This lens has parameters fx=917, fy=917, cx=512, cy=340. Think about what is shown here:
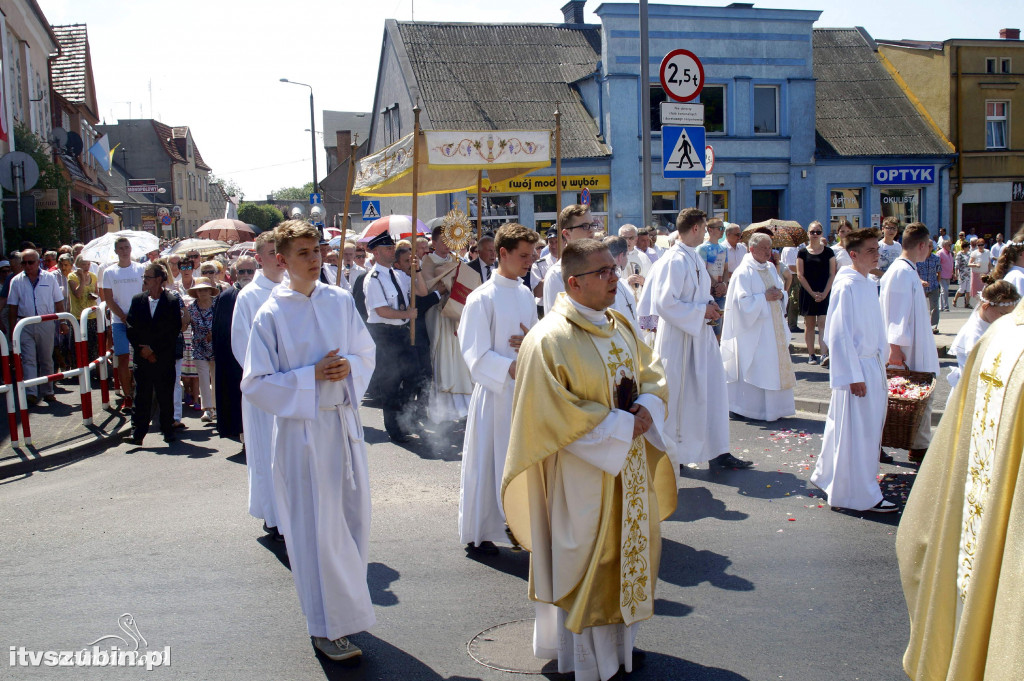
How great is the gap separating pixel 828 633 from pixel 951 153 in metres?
30.9

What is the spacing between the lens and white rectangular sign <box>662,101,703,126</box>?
1100 centimetres

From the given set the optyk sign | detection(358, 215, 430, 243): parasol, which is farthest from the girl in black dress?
the optyk sign

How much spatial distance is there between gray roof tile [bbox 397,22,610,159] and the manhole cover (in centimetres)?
2397

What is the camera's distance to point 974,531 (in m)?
2.67

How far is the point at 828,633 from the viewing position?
4449 mm

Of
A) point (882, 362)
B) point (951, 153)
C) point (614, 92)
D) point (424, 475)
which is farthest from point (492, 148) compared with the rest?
point (951, 153)

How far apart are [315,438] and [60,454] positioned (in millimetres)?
5909

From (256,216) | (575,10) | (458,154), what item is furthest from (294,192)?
(458,154)

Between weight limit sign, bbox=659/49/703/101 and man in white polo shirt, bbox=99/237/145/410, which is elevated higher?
weight limit sign, bbox=659/49/703/101

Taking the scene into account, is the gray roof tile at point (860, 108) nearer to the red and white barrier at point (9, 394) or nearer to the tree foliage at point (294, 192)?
the red and white barrier at point (9, 394)

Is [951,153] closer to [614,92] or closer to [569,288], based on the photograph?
[614,92]

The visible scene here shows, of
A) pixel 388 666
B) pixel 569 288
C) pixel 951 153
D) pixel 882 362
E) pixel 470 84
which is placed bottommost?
pixel 388 666

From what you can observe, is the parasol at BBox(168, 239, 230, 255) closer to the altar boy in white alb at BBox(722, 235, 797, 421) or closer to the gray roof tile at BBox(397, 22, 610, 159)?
the gray roof tile at BBox(397, 22, 610, 159)

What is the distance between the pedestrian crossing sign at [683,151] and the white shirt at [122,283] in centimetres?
671
